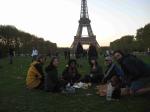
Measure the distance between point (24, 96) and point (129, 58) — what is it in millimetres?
4215

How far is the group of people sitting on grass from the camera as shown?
11.7m

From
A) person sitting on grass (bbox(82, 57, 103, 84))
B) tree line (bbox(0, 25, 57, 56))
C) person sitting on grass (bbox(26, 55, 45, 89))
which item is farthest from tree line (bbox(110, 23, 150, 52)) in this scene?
person sitting on grass (bbox(26, 55, 45, 89))

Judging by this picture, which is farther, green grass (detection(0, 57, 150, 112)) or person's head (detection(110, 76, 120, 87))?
person's head (detection(110, 76, 120, 87))

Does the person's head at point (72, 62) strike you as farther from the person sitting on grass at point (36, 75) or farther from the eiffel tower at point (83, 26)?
the eiffel tower at point (83, 26)

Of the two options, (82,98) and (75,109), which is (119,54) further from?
(75,109)

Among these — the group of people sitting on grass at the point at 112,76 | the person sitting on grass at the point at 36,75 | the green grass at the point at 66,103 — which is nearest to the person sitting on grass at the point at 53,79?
the group of people sitting on grass at the point at 112,76

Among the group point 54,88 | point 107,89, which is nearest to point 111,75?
point 107,89

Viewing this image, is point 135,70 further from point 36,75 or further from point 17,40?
point 17,40

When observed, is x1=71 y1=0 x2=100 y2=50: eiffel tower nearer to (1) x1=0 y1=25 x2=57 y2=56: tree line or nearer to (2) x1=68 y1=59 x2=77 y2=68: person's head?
(1) x1=0 y1=25 x2=57 y2=56: tree line

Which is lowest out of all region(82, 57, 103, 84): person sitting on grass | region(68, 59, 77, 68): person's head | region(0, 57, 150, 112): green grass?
region(0, 57, 150, 112): green grass

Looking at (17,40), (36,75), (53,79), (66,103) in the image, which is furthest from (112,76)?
(17,40)

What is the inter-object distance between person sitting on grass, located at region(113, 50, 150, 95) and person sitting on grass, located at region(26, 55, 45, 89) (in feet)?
12.2

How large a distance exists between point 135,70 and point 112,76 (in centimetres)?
147

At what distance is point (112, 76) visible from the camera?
1291 cm
